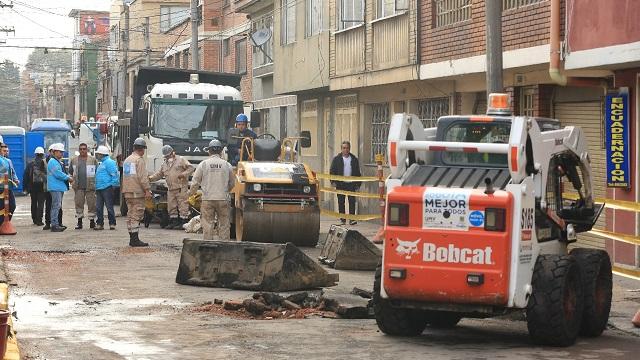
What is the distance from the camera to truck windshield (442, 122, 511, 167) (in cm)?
1167

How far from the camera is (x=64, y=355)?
1046cm

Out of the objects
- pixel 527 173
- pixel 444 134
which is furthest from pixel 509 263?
pixel 444 134

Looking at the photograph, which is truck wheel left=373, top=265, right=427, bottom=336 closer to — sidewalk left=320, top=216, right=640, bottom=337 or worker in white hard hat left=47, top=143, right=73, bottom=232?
sidewalk left=320, top=216, right=640, bottom=337

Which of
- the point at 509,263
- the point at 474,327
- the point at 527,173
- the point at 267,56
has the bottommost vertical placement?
the point at 474,327

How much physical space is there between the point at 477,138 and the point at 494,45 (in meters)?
3.93

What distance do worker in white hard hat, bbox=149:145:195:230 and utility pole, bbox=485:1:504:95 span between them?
10426 mm

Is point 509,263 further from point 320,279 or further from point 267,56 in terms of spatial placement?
point 267,56

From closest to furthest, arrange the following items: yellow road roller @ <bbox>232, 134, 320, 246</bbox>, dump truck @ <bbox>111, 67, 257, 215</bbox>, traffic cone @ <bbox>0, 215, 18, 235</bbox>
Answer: yellow road roller @ <bbox>232, 134, 320, 246</bbox> < traffic cone @ <bbox>0, 215, 18, 235</bbox> < dump truck @ <bbox>111, 67, 257, 215</bbox>

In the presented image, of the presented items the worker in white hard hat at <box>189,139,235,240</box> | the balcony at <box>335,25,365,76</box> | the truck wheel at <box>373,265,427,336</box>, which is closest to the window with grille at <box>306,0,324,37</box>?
the balcony at <box>335,25,365,76</box>

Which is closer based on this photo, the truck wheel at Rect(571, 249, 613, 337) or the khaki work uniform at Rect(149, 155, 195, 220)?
the truck wheel at Rect(571, 249, 613, 337)

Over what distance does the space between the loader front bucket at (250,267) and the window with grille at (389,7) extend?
11.0m

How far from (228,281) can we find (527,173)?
5.53 m

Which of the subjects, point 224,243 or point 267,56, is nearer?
point 224,243

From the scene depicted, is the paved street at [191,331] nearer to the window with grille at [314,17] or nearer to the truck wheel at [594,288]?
the truck wheel at [594,288]
